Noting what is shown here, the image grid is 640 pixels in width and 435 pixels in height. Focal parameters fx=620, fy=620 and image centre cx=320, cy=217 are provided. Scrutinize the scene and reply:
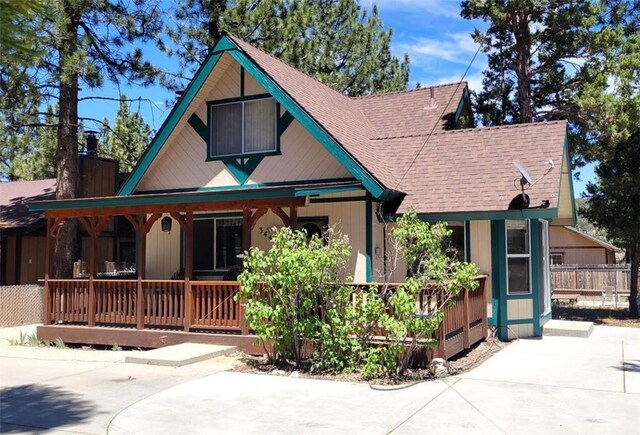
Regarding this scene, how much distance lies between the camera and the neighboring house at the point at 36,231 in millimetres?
21375

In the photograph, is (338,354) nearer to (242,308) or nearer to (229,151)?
(242,308)

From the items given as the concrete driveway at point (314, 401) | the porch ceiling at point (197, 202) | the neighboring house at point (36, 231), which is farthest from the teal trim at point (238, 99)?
the neighboring house at point (36, 231)

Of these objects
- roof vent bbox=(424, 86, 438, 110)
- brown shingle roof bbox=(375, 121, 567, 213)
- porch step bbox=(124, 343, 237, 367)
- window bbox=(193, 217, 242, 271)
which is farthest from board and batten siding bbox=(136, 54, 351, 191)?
roof vent bbox=(424, 86, 438, 110)

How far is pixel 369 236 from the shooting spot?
1301 cm

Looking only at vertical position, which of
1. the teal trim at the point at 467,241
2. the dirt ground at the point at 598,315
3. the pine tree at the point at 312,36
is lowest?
the dirt ground at the point at 598,315

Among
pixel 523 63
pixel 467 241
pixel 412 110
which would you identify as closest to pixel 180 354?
pixel 467 241

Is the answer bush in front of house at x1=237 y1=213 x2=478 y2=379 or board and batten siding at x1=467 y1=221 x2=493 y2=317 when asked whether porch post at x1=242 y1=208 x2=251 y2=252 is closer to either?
bush in front of house at x1=237 y1=213 x2=478 y2=379

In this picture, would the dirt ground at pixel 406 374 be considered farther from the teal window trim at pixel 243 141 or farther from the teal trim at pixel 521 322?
the teal window trim at pixel 243 141

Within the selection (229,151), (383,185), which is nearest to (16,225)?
(229,151)

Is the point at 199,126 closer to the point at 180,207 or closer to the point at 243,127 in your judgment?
the point at 243,127

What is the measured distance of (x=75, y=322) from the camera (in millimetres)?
13867

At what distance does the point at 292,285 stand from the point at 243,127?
6082mm

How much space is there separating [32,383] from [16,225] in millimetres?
12968

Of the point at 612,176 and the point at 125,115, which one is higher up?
the point at 125,115
